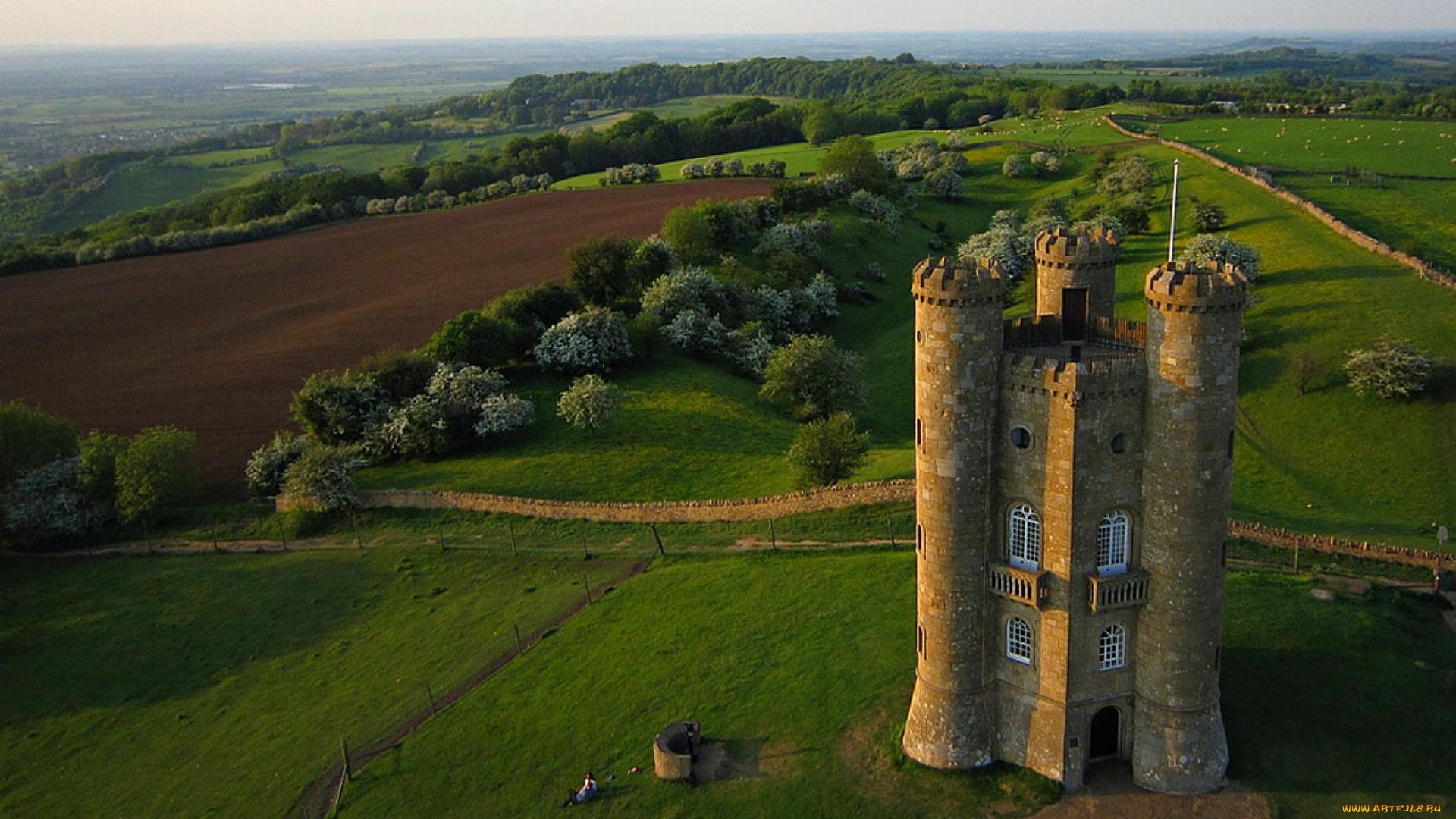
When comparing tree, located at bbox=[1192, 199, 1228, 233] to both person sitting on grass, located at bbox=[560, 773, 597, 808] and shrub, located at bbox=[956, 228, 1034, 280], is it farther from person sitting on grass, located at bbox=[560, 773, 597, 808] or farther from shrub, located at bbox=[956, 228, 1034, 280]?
person sitting on grass, located at bbox=[560, 773, 597, 808]

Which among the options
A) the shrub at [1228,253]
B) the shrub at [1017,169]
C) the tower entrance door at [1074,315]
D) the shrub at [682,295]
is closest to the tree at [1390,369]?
the shrub at [1228,253]

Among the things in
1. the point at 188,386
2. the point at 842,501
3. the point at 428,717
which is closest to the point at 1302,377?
the point at 842,501

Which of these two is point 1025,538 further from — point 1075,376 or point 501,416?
point 501,416

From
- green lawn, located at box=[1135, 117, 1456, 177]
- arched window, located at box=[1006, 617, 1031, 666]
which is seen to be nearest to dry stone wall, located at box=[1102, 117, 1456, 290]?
green lawn, located at box=[1135, 117, 1456, 177]

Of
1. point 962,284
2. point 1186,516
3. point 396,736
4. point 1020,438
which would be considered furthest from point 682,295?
point 1186,516

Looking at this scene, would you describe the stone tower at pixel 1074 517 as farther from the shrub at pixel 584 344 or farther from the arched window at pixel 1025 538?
the shrub at pixel 584 344

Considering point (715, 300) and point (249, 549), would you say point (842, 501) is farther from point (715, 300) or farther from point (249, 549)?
point (715, 300)
